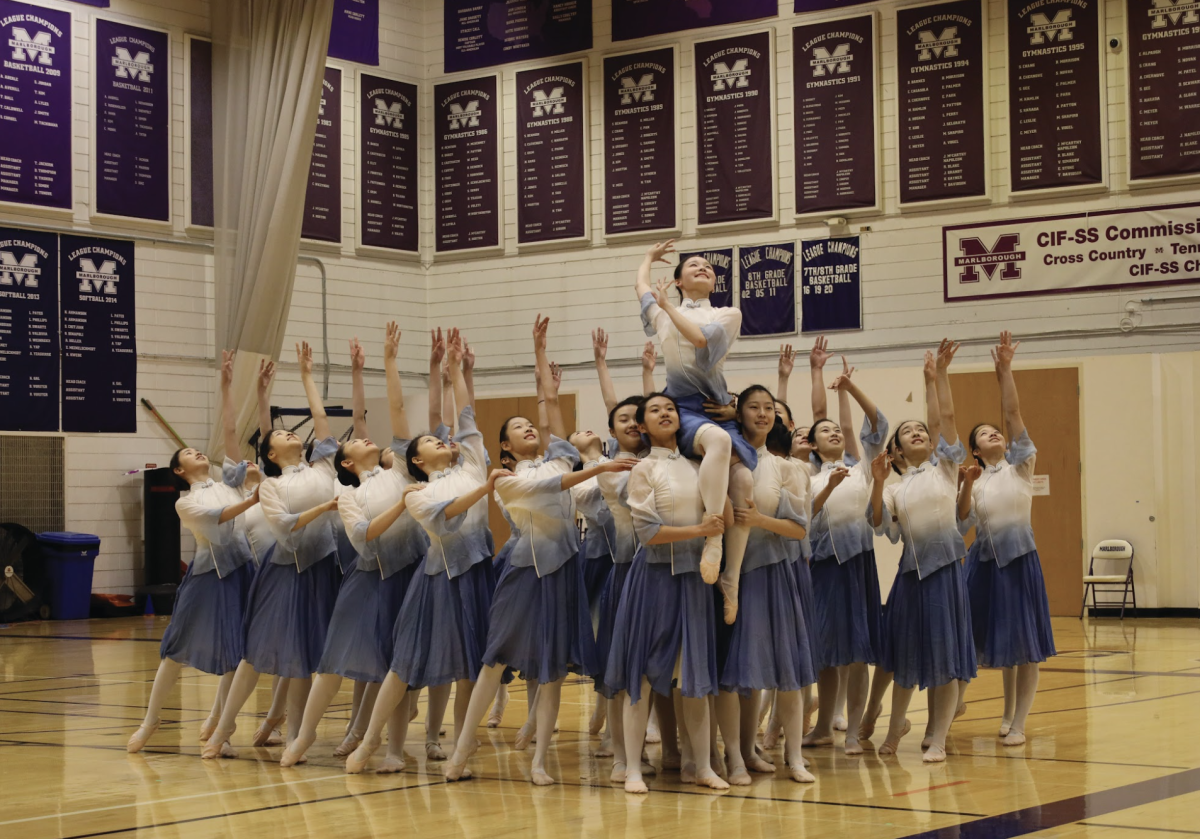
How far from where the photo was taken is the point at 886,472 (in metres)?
6.65

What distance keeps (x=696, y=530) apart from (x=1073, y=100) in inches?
414

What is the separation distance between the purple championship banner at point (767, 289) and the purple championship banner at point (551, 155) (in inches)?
88.1

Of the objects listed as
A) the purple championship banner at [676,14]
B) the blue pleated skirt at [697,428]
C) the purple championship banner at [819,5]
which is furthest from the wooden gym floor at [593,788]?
the purple championship banner at [676,14]

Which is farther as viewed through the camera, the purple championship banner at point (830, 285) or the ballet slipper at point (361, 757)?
the purple championship banner at point (830, 285)

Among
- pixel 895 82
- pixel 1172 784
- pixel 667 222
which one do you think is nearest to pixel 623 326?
Answer: pixel 667 222

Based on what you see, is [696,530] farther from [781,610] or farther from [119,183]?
[119,183]

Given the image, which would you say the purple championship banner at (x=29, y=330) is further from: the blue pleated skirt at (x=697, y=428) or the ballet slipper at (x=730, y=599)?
the ballet slipper at (x=730, y=599)

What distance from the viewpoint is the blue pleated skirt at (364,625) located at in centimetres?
638

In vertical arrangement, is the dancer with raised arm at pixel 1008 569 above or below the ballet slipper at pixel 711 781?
above

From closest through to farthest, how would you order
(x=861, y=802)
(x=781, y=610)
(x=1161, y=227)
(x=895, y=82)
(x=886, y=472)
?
(x=861, y=802)
(x=781, y=610)
(x=886, y=472)
(x=1161, y=227)
(x=895, y=82)

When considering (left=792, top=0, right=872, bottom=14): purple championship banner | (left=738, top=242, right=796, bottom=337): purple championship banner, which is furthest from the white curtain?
(left=792, top=0, right=872, bottom=14): purple championship banner

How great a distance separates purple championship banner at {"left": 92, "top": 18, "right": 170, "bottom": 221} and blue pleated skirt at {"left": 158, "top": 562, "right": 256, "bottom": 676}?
952 cm

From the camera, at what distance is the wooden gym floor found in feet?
16.2

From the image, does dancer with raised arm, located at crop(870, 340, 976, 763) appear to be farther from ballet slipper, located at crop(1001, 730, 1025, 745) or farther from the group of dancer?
ballet slipper, located at crop(1001, 730, 1025, 745)
